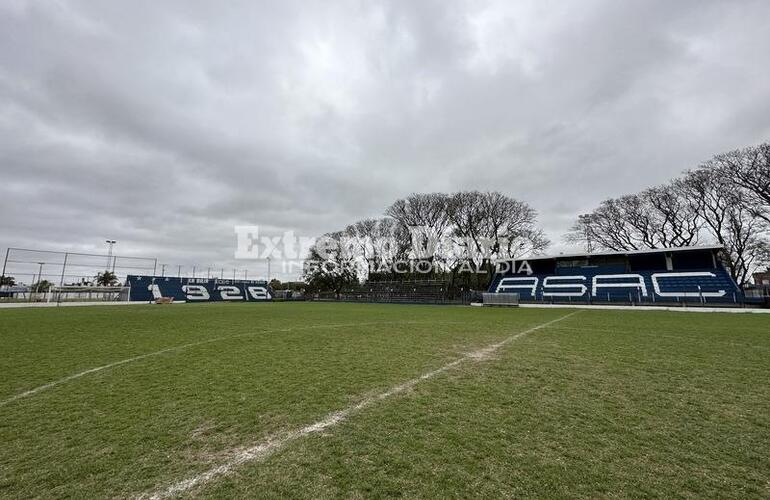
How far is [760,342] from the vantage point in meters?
8.93

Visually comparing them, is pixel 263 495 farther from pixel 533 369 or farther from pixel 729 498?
pixel 533 369

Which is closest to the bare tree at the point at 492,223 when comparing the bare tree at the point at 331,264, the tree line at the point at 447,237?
the tree line at the point at 447,237

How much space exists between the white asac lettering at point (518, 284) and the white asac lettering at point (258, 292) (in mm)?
37047

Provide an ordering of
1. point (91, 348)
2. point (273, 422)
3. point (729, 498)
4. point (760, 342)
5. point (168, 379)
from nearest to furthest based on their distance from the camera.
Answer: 1. point (729, 498)
2. point (273, 422)
3. point (168, 379)
4. point (91, 348)
5. point (760, 342)

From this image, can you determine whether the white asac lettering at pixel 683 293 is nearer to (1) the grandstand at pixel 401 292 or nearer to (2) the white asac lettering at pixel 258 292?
(1) the grandstand at pixel 401 292

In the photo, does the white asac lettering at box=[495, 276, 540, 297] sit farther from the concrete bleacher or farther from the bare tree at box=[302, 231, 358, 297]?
the bare tree at box=[302, 231, 358, 297]

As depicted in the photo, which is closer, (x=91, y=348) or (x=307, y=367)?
(x=307, y=367)

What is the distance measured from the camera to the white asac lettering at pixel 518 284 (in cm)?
3509

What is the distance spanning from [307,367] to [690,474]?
5.27 metres

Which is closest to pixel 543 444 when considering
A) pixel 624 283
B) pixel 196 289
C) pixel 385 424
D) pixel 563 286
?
pixel 385 424

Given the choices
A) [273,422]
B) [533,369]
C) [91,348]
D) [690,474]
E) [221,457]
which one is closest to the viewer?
[690,474]

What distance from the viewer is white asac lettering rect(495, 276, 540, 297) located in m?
35.1

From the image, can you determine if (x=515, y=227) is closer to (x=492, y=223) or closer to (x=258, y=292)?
(x=492, y=223)

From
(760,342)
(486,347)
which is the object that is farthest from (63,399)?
(760,342)
